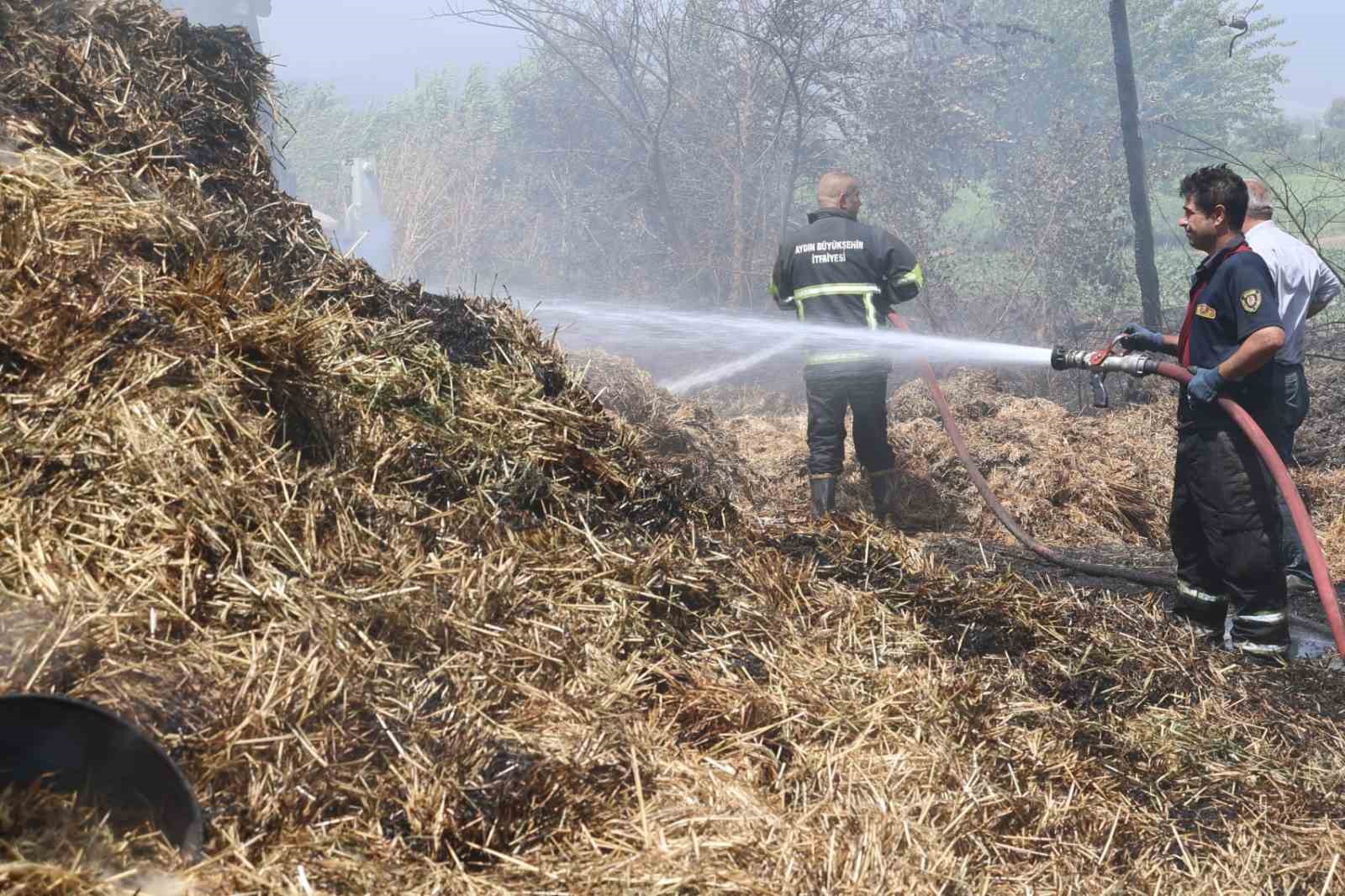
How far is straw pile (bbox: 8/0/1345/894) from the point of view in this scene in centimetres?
250

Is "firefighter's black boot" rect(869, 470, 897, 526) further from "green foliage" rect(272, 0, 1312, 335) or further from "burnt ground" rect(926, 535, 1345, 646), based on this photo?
"green foliage" rect(272, 0, 1312, 335)

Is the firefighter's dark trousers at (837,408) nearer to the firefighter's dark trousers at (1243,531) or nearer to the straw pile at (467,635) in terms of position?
the straw pile at (467,635)

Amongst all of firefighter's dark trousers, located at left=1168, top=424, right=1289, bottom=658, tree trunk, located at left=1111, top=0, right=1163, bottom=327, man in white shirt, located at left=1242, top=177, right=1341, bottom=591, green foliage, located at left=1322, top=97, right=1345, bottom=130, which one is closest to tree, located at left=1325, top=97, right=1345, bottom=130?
green foliage, located at left=1322, top=97, right=1345, bottom=130

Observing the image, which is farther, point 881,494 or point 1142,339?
point 881,494

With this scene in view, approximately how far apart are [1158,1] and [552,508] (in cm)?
4104

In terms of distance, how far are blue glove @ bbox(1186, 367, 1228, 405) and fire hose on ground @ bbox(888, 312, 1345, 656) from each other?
0.07 m

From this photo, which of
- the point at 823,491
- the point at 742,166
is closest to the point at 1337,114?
the point at 742,166

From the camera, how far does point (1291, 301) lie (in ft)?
16.8

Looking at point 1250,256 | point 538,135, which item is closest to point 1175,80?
point 538,135

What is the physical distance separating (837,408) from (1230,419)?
8.83ft

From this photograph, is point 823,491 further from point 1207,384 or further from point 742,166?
point 742,166

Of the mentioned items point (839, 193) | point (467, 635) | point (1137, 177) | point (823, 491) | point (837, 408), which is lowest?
point (823, 491)

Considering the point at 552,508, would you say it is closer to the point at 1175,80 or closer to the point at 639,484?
the point at 639,484

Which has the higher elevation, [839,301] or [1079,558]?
[839,301]
